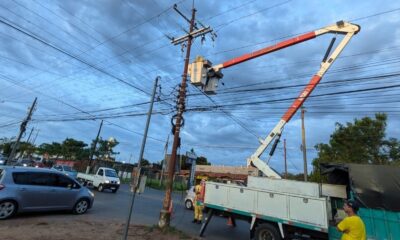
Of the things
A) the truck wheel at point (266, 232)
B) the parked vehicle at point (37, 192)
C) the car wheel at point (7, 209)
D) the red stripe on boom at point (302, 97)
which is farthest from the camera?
the red stripe on boom at point (302, 97)

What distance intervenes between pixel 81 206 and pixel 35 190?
236cm

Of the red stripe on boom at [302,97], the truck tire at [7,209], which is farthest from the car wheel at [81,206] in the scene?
the red stripe on boom at [302,97]

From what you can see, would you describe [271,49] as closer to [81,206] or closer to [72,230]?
[72,230]

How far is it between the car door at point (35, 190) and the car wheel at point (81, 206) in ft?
3.77

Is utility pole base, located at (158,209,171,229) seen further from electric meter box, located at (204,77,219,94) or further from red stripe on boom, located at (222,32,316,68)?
red stripe on boom, located at (222,32,316,68)

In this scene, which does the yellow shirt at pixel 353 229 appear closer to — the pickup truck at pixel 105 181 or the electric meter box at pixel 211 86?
the electric meter box at pixel 211 86

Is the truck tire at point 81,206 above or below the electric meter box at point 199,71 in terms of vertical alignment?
below

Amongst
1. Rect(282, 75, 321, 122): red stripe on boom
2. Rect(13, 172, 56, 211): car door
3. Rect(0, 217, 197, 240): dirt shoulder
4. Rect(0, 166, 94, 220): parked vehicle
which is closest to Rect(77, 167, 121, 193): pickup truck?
Rect(0, 166, 94, 220): parked vehicle

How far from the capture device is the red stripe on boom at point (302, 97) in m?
11.4

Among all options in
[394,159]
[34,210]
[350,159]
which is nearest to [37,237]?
[34,210]

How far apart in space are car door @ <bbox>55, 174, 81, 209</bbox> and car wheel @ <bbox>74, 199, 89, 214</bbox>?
0.27 meters

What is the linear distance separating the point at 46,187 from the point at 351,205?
412 inches

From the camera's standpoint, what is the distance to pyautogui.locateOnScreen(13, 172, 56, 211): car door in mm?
9992

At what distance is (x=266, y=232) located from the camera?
925cm
